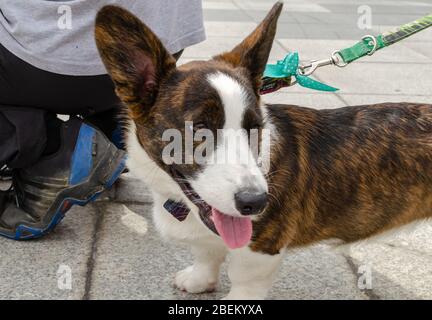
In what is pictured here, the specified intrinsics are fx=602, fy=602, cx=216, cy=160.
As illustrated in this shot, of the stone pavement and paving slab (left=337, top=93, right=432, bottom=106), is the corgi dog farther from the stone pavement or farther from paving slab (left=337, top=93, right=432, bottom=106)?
paving slab (left=337, top=93, right=432, bottom=106)

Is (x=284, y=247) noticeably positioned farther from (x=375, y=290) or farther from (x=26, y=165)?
(x=26, y=165)

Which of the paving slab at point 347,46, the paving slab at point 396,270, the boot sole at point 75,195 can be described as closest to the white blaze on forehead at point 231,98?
the boot sole at point 75,195

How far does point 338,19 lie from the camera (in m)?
12.0

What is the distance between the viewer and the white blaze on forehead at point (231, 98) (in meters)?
2.28

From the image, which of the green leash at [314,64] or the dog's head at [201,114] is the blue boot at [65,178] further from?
the green leash at [314,64]

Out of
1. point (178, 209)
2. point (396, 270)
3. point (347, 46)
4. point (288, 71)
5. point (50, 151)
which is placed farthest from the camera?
point (347, 46)

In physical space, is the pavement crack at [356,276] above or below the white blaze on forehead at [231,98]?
below

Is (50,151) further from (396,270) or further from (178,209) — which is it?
(396,270)

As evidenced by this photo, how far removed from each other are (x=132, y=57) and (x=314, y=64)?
48.9 inches

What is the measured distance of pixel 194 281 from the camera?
2959 millimetres

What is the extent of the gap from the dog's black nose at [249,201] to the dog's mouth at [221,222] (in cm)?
20

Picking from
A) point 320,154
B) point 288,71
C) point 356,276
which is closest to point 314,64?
point 288,71

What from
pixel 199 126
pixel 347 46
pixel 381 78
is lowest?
pixel 347 46

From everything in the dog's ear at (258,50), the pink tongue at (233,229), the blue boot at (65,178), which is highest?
the dog's ear at (258,50)
